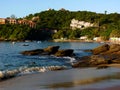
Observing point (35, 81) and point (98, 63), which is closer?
point (35, 81)

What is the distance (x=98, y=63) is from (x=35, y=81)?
15974 mm

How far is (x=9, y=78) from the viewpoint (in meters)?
29.9

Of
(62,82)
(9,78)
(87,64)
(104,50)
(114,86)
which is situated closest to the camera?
(114,86)

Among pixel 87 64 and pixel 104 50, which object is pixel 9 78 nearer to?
pixel 87 64

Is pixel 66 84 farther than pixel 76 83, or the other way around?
pixel 76 83

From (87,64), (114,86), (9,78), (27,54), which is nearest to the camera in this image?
(114,86)

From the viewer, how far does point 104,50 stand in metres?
60.7

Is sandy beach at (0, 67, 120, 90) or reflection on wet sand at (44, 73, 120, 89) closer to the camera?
sandy beach at (0, 67, 120, 90)

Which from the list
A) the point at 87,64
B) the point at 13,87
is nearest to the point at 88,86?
the point at 13,87

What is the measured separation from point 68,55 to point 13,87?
37591 millimetres

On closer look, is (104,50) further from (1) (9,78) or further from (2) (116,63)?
(1) (9,78)

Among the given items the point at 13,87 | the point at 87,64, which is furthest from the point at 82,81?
the point at 87,64

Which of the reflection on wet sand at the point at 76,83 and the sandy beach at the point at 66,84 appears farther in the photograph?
the reflection on wet sand at the point at 76,83

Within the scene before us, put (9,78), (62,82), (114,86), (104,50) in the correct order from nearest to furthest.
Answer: (114,86) < (62,82) < (9,78) < (104,50)
